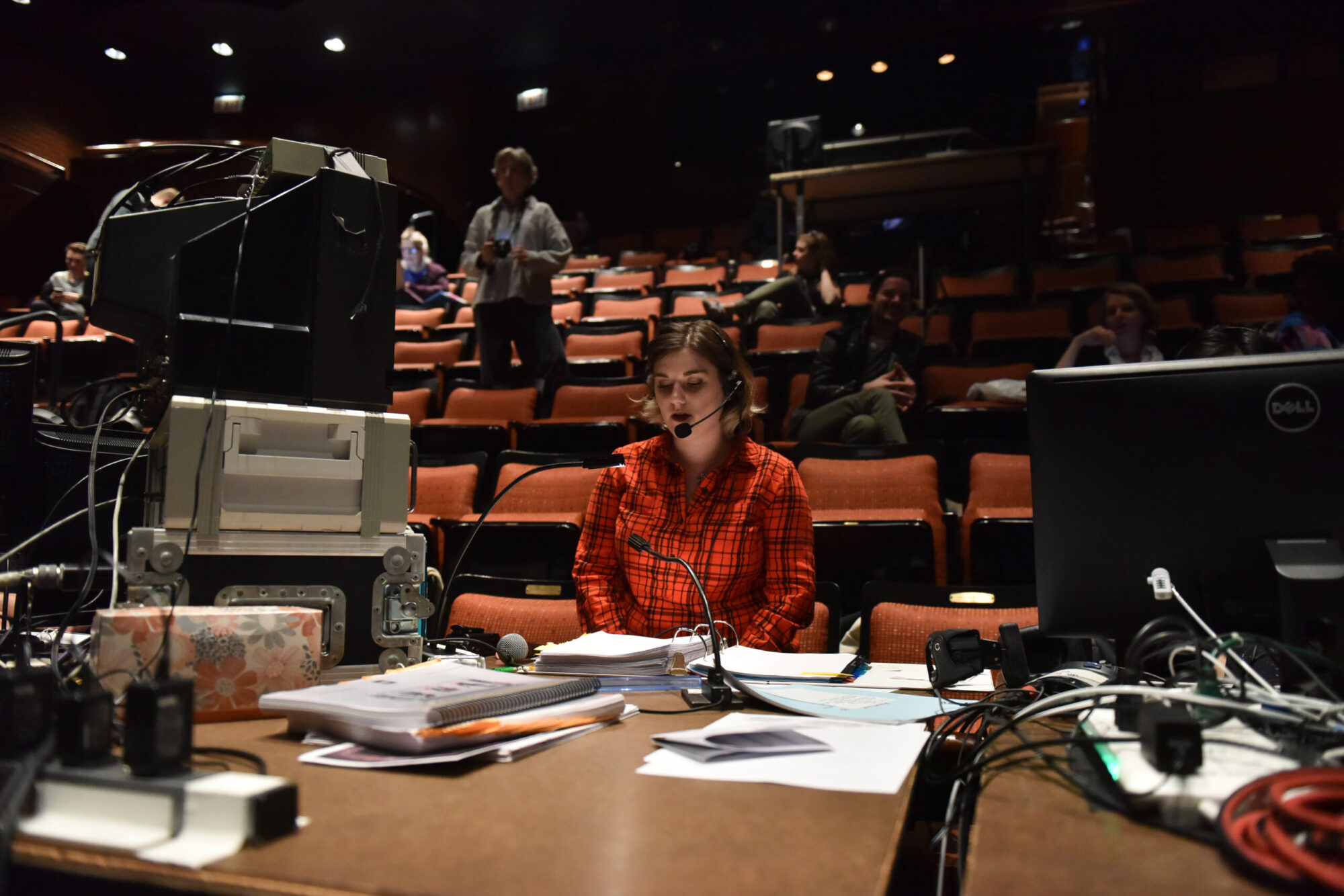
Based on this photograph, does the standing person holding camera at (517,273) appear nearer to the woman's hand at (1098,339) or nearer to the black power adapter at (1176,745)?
the woman's hand at (1098,339)

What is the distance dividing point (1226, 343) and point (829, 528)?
44.1 inches

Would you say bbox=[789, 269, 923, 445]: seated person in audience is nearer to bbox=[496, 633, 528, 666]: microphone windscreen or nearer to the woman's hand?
the woman's hand

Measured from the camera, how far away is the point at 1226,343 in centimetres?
229

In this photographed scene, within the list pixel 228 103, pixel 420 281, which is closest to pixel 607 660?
pixel 420 281

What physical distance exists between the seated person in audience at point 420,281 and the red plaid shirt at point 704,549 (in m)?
5.78

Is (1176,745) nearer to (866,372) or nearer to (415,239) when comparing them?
(866,372)

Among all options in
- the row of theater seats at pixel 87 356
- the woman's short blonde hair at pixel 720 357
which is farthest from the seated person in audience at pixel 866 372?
the row of theater seats at pixel 87 356

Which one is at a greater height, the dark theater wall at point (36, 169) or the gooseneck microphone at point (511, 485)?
the dark theater wall at point (36, 169)

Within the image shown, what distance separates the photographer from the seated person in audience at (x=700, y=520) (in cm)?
179

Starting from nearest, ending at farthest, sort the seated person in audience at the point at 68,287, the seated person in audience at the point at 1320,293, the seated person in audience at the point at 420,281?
1. the seated person in audience at the point at 1320,293
2. the seated person in audience at the point at 68,287
3. the seated person in audience at the point at 420,281

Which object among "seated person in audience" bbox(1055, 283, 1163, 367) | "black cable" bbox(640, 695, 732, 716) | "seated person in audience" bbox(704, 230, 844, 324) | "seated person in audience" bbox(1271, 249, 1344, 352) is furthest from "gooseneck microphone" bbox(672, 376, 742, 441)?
"seated person in audience" bbox(704, 230, 844, 324)

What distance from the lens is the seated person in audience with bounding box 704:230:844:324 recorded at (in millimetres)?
5078

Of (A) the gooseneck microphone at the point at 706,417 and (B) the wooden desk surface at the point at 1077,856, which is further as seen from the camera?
(A) the gooseneck microphone at the point at 706,417

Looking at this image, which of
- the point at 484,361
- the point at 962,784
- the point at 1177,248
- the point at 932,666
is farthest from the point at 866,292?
the point at 962,784
